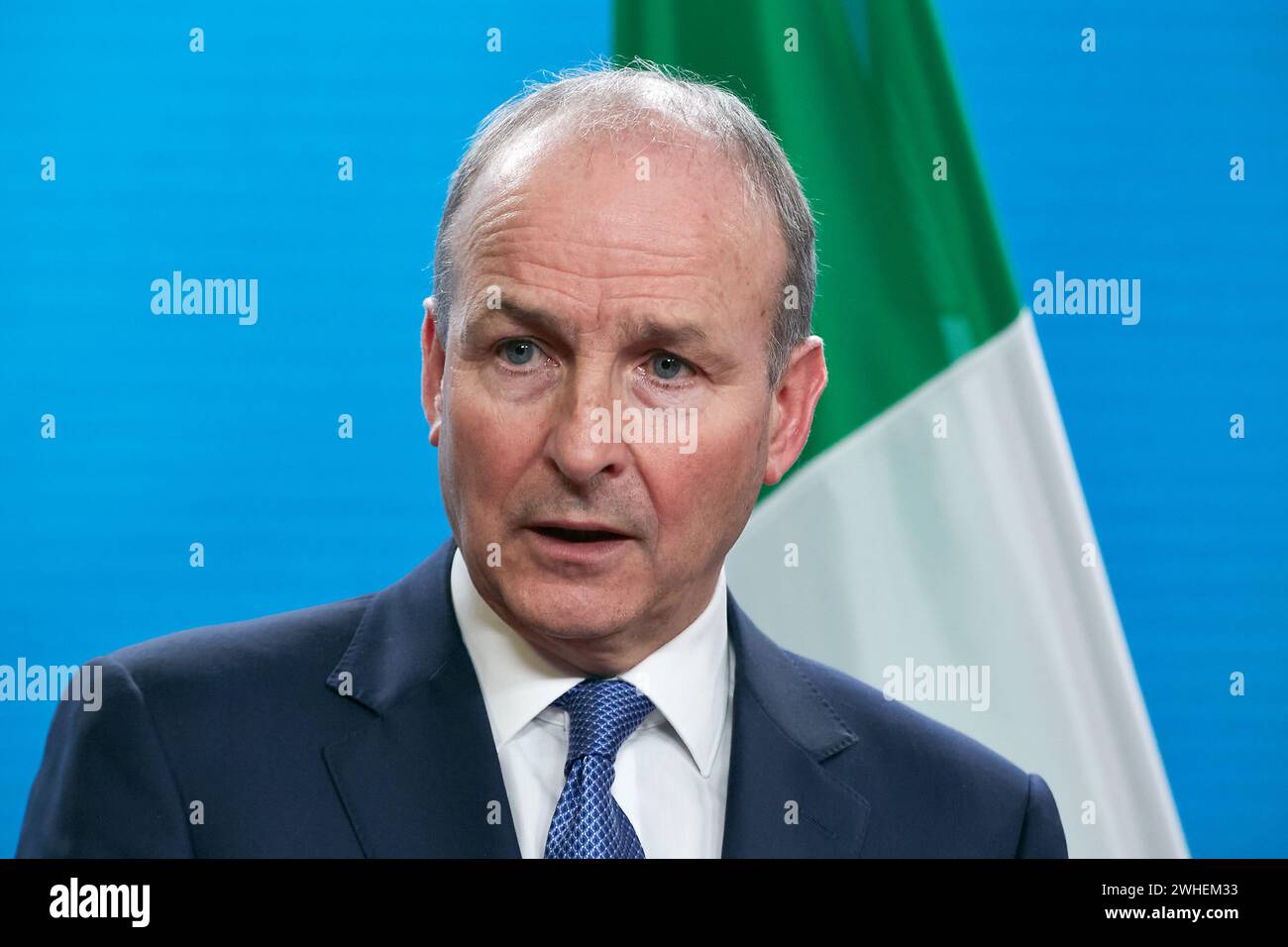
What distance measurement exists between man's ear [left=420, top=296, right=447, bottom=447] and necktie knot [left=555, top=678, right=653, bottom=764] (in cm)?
35

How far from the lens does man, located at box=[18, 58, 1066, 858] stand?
1.52m

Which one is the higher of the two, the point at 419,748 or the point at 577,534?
the point at 577,534

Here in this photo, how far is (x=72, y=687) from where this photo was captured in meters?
1.56

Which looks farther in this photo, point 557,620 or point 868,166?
point 868,166

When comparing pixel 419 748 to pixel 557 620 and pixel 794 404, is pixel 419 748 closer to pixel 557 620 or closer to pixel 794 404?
pixel 557 620

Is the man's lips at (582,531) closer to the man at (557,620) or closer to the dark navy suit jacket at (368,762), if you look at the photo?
the man at (557,620)

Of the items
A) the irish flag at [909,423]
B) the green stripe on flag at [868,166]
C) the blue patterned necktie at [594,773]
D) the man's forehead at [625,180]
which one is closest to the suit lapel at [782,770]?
the blue patterned necktie at [594,773]

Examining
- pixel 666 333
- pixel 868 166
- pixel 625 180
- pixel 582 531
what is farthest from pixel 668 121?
pixel 868 166

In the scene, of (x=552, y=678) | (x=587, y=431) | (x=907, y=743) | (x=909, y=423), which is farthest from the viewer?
(x=909, y=423)

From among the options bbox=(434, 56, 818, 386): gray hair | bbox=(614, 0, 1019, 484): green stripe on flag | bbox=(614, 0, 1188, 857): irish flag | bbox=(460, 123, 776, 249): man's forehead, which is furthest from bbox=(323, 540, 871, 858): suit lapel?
bbox=(614, 0, 1019, 484): green stripe on flag

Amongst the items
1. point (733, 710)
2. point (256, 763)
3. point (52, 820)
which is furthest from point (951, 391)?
point (52, 820)

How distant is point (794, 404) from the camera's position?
180 centimetres

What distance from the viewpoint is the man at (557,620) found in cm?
152

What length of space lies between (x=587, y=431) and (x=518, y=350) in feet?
0.46
